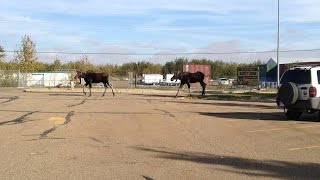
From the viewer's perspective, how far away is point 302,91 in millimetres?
18750

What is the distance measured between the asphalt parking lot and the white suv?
678 millimetres

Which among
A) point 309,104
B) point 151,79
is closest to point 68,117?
point 309,104

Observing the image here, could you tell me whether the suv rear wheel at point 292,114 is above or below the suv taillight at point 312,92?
below

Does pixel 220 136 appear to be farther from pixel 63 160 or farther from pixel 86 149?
pixel 63 160

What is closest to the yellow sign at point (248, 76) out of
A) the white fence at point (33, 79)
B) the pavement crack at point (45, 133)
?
the white fence at point (33, 79)

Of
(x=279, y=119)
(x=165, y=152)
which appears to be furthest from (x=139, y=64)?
(x=165, y=152)

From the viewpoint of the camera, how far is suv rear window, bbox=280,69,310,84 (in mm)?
Answer: 18797

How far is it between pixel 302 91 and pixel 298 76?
30.8 inches

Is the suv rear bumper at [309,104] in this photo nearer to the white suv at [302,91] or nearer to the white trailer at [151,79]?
the white suv at [302,91]

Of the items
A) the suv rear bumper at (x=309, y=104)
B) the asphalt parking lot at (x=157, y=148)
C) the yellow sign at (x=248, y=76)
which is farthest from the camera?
the yellow sign at (x=248, y=76)

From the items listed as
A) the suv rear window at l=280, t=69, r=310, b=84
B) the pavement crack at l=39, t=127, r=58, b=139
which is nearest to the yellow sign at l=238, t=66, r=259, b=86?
the suv rear window at l=280, t=69, r=310, b=84

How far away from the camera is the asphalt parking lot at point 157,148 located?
31.0 feet

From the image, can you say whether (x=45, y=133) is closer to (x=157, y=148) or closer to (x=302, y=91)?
(x=157, y=148)

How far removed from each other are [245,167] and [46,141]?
581cm
